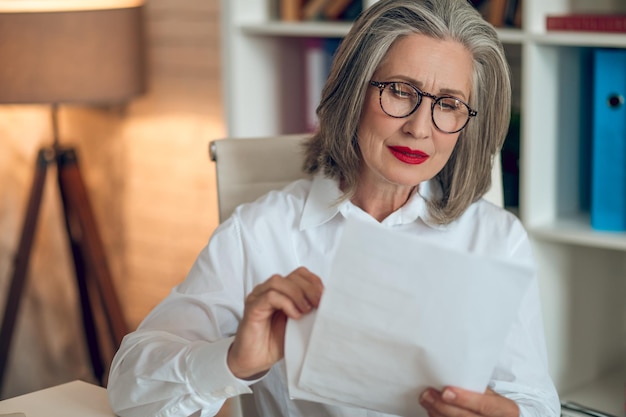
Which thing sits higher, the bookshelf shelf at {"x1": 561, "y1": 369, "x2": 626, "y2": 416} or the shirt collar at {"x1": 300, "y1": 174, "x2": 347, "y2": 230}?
the shirt collar at {"x1": 300, "y1": 174, "x2": 347, "y2": 230}

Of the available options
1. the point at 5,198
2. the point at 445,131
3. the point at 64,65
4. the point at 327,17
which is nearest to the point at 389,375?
the point at 445,131

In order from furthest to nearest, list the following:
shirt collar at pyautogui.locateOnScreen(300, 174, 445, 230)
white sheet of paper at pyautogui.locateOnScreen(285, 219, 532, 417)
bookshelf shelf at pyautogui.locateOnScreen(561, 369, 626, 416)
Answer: bookshelf shelf at pyautogui.locateOnScreen(561, 369, 626, 416)
shirt collar at pyautogui.locateOnScreen(300, 174, 445, 230)
white sheet of paper at pyautogui.locateOnScreen(285, 219, 532, 417)

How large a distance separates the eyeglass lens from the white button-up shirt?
0.16m

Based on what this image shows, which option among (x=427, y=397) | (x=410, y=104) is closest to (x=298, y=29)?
(x=410, y=104)

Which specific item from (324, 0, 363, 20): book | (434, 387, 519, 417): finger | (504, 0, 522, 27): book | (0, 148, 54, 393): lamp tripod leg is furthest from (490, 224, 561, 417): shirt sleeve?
(0, 148, 54, 393): lamp tripod leg

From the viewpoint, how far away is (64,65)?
102 inches

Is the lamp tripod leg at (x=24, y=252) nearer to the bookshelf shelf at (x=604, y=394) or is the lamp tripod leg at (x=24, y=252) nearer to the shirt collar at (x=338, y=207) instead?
the shirt collar at (x=338, y=207)

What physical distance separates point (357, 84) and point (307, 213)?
234 mm

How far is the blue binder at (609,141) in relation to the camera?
6.21 feet

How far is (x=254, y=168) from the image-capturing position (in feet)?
5.96

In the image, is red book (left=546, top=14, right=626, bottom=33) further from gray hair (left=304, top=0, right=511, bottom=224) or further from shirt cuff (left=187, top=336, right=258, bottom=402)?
shirt cuff (left=187, top=336, right=258, bottom=402)

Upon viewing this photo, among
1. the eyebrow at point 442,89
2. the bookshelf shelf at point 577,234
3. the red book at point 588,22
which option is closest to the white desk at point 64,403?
the eyebrow at point 442,89

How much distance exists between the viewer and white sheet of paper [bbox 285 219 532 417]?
1.00 m

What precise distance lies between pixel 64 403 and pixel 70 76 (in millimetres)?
1491
